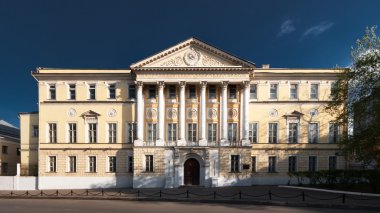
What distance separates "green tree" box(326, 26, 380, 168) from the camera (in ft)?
66.3

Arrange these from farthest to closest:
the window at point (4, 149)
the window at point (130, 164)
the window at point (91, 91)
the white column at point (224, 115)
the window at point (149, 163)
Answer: the window at point (4, 149), the window at point (91, 91), the window at point (130, 164), the window at point (149, 163), the white column at point (224, 115)

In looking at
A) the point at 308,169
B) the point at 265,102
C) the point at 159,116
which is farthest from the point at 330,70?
the point at 159,116

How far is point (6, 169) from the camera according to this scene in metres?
35.3

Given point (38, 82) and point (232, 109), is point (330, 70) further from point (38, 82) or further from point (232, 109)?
point (38, 82)

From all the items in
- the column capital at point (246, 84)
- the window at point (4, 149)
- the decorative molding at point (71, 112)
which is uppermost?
the column capital at point (246, 84)

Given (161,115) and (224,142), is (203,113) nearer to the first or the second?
(224,142)

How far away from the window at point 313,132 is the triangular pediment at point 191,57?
37.7ft

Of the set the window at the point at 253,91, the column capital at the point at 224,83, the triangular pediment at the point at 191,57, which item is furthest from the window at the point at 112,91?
the window at the point at 253,91

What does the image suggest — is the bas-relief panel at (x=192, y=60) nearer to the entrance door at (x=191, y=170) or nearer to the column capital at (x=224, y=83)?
the column capital at (x=224, y=83)

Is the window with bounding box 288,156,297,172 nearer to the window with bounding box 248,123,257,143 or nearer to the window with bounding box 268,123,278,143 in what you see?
the window with bounding box 268,123,278,143

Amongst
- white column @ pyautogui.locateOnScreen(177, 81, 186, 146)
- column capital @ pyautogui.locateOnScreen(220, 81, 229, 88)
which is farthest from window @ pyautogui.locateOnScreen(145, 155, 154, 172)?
column capital @ pyautogui.locateOnScreen(220, 81, 229, 88)

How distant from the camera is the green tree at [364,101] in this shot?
20.2 m

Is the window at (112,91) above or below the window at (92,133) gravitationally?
above

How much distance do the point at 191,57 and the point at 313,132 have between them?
56.5 feet
